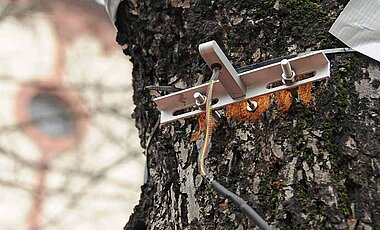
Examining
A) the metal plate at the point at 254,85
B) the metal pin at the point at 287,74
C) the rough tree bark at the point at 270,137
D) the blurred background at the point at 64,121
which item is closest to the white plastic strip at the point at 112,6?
the rough tree bark at the point at 270,137

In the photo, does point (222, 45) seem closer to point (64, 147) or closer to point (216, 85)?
point (216, 85)

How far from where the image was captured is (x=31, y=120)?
515 cm

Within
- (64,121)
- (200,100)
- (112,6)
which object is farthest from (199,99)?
(64,121)

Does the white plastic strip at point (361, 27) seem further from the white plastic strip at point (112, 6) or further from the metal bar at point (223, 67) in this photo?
the white plastic strip at point (112, 6)

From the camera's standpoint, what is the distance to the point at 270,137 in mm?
917

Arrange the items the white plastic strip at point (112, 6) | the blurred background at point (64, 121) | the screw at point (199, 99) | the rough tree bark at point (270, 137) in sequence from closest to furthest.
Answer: the rough tree bark at point (270, 137) → the screw at point (199, 99) → the white plastic strip at point (112, 6) → the blurred background at point (64, 121)

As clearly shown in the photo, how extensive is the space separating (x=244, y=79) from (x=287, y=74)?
0.20 feet

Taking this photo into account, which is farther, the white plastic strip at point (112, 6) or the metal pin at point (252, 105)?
the white plastic strip at point (112, 6)

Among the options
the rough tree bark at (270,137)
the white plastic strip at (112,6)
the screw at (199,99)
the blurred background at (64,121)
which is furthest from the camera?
the blurred background at (64,121)

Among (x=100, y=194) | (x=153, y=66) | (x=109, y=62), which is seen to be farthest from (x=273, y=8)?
(x=109, y=62)

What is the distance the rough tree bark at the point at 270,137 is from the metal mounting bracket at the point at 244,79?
28 mm

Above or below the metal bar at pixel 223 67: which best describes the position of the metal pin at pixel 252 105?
below

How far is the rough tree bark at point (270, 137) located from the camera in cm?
84

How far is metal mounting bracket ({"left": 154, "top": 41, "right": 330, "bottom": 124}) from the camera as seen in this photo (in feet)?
2.88
